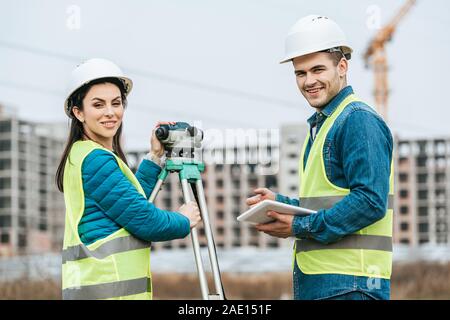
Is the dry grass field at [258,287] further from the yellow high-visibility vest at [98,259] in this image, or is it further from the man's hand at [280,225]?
the man's hand at [280,225]

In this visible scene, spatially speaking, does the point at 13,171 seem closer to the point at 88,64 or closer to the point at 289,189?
the point at 289,189

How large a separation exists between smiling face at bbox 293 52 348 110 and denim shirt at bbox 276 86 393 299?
0.13m

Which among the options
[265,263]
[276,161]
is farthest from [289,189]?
[265,263]

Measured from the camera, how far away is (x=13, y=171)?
408ft

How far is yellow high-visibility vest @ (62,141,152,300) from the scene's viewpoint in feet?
12.1

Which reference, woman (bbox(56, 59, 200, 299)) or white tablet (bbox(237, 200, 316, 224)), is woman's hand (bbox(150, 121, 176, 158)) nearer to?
woman (bbox(56, 59, 200, 299))

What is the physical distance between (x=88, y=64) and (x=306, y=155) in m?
0.97

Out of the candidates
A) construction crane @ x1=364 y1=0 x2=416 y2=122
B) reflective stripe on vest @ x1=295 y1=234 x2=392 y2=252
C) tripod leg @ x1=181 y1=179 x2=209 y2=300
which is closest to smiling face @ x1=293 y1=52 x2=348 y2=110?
reflective stripe on vest @ x1=295 y1=234 x2=392 y2=252

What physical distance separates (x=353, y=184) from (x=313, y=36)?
620 millimetres

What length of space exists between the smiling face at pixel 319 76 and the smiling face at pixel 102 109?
762 mm

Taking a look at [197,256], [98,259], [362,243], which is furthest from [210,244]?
[362,243]

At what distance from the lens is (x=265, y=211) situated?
3.65 metres

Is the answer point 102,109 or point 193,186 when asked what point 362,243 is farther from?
point 102,109
